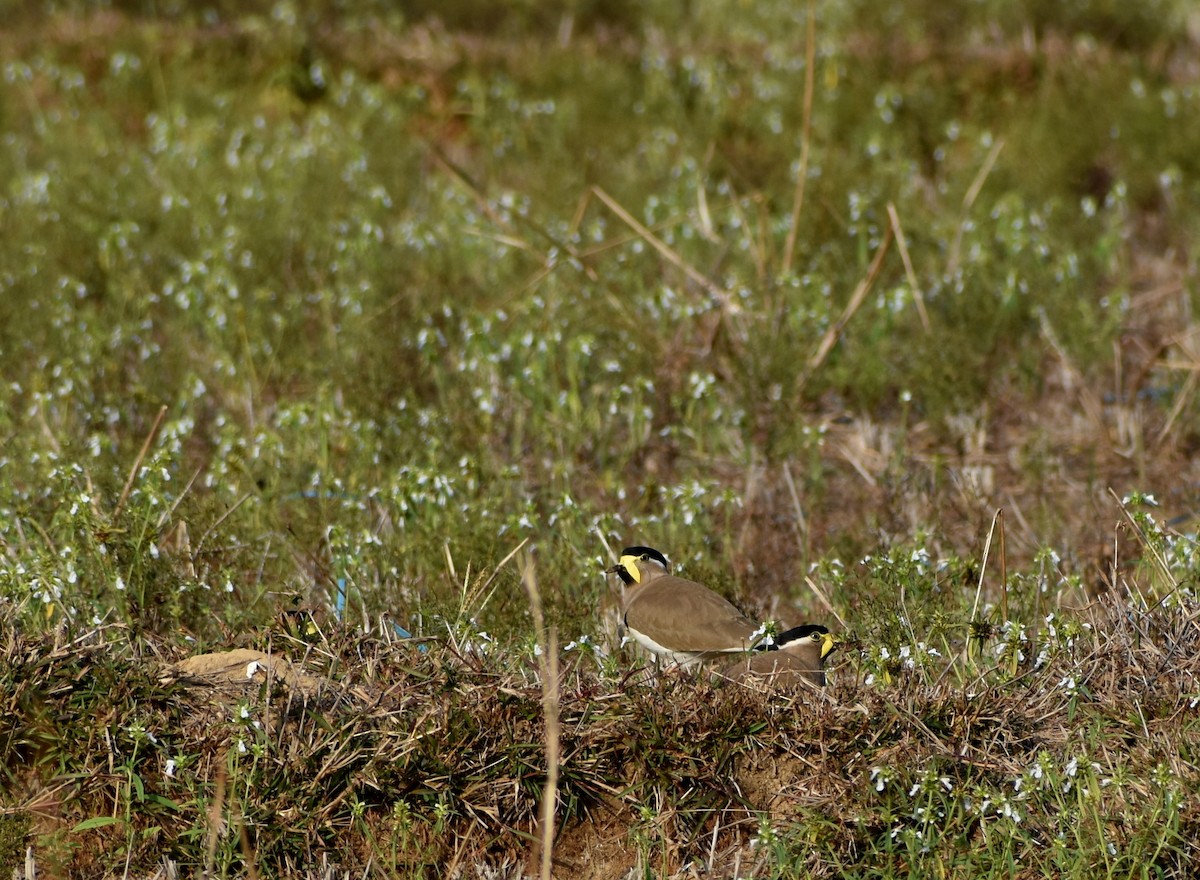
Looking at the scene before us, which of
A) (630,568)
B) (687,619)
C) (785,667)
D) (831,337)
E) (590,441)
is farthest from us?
(831,337)

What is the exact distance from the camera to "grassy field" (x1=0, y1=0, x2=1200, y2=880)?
4.30 meters

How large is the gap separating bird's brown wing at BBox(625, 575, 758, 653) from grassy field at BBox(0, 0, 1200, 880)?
0.24 meters

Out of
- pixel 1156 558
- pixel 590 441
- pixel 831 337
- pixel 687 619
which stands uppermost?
pixel 1156 558

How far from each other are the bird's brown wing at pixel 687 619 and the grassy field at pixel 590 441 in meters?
0.24

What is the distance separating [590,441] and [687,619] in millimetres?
2387

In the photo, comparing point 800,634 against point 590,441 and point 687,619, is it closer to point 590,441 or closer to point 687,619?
point 687,619

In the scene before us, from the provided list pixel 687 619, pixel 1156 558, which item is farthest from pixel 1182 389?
pixel 687 619

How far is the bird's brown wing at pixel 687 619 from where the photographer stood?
16.1ft

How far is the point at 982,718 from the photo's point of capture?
4359 millimetres

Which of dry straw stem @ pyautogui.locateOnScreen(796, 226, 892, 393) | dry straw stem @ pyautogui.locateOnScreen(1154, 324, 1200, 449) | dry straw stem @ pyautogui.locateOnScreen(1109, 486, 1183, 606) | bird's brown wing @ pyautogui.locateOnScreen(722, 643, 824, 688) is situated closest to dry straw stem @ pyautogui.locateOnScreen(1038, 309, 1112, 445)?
dry straw stem @ pyautogui.locateOnScreen(1154, 324, 1200, 449)

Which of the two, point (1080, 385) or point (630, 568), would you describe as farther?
point (1080, 385)

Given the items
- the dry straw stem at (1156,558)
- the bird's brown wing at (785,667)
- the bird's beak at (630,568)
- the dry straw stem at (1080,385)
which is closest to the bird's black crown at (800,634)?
the bird's brown wing at (785,667)

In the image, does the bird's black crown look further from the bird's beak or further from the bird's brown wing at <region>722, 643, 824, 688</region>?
the bird's beak

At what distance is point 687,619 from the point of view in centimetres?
496
